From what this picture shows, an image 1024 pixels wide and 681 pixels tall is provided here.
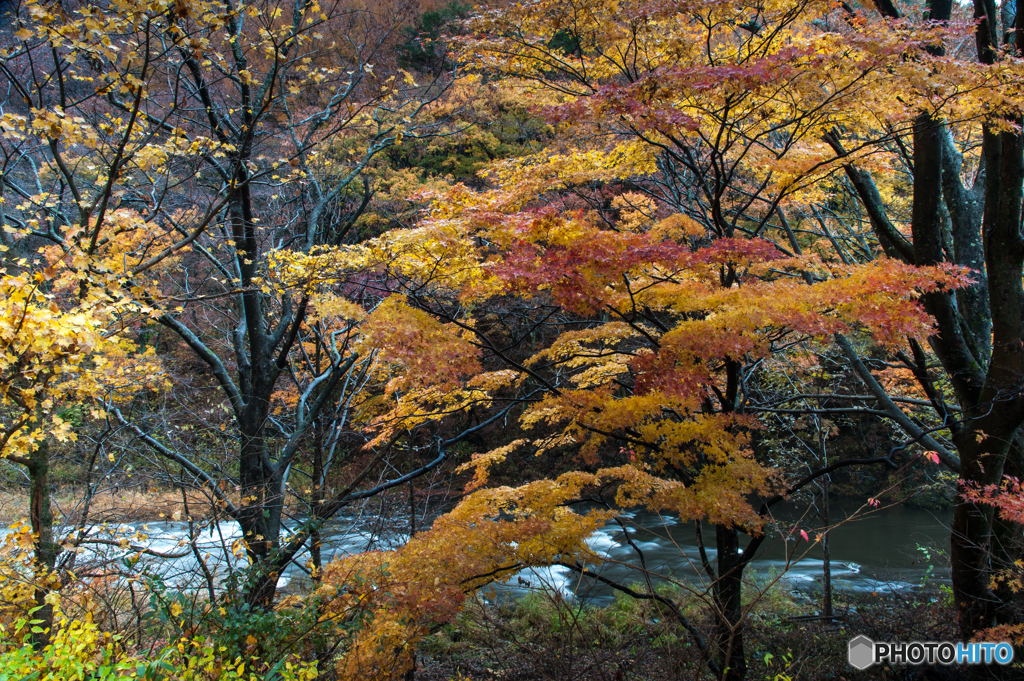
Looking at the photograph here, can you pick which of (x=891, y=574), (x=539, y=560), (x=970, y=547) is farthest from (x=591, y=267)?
(x=891, y=574)

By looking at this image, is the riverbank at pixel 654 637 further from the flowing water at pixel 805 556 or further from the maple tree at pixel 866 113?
the maple tree at pixel 866 113

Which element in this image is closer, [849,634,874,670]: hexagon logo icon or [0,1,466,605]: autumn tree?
[0,1,466,605]: autumn tree

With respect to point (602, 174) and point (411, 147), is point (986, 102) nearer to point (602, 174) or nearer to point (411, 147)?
point (602, 174)

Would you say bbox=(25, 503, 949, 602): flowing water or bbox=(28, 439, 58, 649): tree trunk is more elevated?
bbox=(28, 439, 58, 649): tree trunk

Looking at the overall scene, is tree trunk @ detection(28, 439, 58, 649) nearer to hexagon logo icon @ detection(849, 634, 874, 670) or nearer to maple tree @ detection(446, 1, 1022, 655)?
maple tree @ detection(446, 1, 1022, 655)

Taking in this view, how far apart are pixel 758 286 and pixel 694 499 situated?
1679mm

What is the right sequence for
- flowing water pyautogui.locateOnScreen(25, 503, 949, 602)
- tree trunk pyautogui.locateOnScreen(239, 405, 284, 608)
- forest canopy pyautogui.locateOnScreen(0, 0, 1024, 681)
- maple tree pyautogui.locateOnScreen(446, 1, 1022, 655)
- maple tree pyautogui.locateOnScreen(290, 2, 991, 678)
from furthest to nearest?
flowing water pyautogui.locateOnScreen(25, 503, 949, 602), tree trunk pyautogui.locateOnScreen(239, 405, 284, 608), maple tree pyautogui.locateOnScreen(446, 1, 1022, 655), maple tree pyautogui.locateOnScreen(290, 2, 991, 678), forest canopy pyautogui.locateOnScreen(0, 0, 1024, 681)

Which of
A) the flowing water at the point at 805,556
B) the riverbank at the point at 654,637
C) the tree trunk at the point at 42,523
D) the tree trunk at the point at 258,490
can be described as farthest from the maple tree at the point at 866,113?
the tree trunk at the point at 42,523

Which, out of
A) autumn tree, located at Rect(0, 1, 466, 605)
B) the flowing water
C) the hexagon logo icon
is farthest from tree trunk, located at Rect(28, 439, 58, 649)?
the hexagon logo icon

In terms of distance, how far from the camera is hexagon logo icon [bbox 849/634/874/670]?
17.9 feet

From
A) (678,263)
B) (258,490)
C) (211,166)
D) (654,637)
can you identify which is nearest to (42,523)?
(258,490)

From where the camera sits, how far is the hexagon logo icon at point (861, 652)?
546cm

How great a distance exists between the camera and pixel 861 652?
225 inches

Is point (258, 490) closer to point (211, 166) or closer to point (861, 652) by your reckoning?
point (211, 166)
